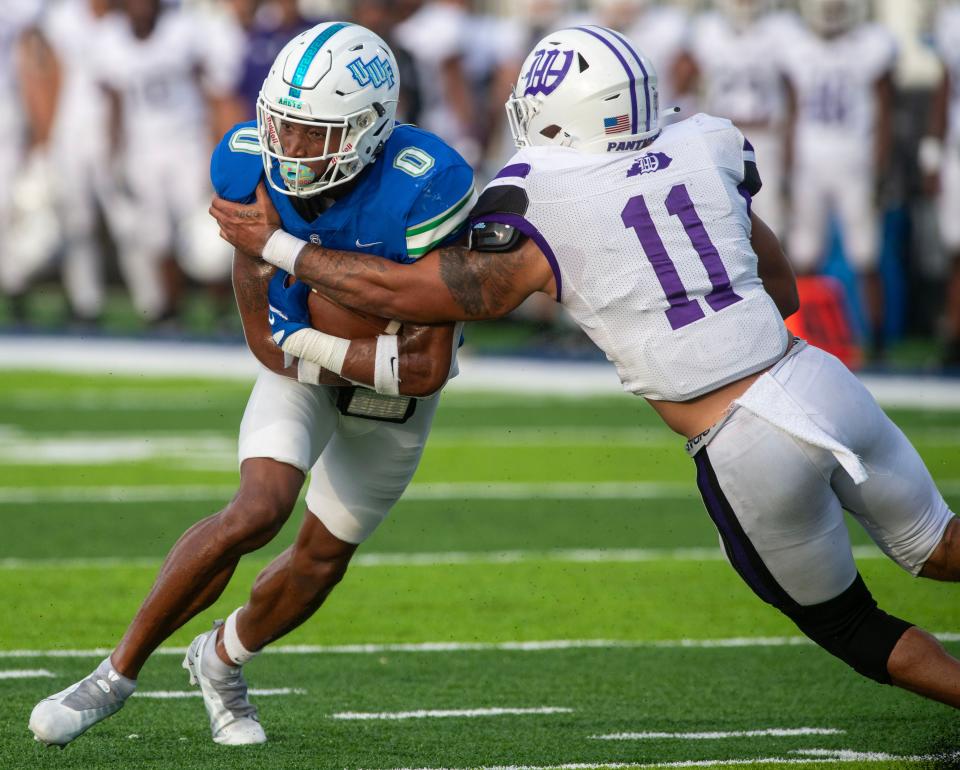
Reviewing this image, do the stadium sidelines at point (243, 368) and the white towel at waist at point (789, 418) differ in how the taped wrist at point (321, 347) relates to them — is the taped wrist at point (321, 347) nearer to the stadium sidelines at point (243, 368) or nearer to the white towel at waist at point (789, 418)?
the white towel at waist at point (789, 418)

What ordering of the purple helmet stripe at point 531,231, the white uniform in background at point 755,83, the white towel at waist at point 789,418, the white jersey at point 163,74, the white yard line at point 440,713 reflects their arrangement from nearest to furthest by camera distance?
the white towel at waist at point 789,418, the purple helmet stripe at point 531,231, the white yard line at point 440,713, the white uniform in background at point 755,83, the white jersey at point 163,74

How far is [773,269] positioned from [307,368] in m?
1.04

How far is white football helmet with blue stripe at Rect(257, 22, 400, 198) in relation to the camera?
3.62 m

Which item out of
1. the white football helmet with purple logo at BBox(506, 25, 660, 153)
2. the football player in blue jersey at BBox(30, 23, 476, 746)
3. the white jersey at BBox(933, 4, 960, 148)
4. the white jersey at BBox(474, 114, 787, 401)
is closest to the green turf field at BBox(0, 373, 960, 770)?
the football player in blue jersey at BBox(30, 23, 476, 746)

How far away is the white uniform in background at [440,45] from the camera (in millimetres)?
11523

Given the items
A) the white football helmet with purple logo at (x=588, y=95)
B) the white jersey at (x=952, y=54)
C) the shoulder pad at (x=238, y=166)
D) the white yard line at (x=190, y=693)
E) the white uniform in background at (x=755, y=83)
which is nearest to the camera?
the white football helmet with purple logo at (x=588, y=95)

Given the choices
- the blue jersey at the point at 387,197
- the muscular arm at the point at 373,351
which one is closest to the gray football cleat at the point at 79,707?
the muscular arm at the point at 373,351

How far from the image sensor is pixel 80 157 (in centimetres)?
1193

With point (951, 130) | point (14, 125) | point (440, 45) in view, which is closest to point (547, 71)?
point (951, 130)

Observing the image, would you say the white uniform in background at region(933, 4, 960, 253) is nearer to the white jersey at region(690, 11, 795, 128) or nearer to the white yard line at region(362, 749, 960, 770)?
the white jersey at region(690, 11, 795, 128)

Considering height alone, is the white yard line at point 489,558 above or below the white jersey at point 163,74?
below

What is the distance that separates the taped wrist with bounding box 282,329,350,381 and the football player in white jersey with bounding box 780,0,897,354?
7136 millimetres

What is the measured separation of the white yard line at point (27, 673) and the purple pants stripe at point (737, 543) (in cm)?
190

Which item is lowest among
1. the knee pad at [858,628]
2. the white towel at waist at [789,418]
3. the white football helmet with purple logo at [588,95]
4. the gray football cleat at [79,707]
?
the gray football cleat at [79,707]
